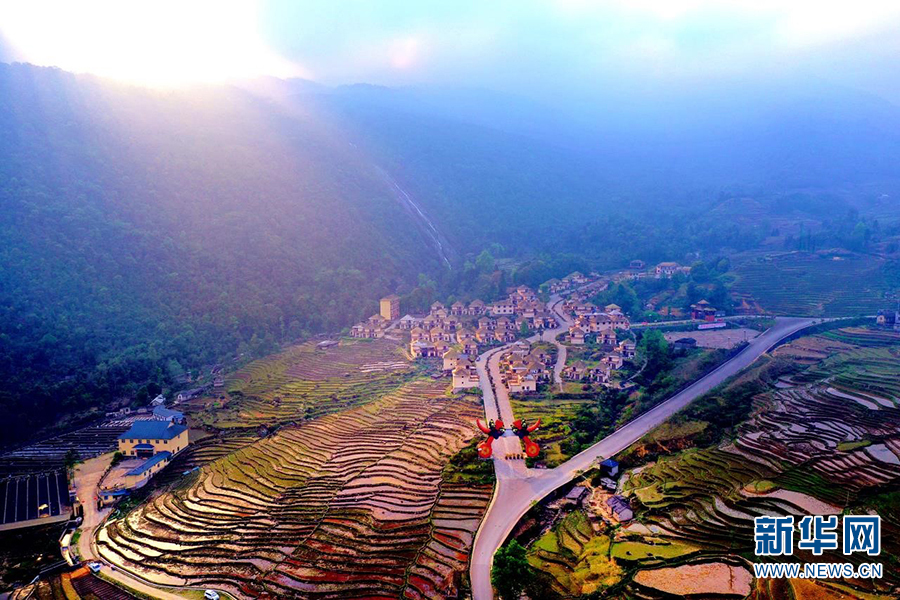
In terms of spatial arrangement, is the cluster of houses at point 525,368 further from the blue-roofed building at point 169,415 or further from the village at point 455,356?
the blue-roofed building at point 169,415

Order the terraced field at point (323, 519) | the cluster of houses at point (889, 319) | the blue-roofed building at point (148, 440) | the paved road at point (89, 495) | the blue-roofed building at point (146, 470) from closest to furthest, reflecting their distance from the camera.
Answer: the terraced field at point (323, 519) → the paved road at point (89, 495) → the blue-roofed building at point (146, 470) → the blue-roofed building at point (148, 440) → the cluster of houses at point (889, 319)

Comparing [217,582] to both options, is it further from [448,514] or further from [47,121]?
[47,121]

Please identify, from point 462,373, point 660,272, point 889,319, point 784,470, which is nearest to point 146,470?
point 462,373

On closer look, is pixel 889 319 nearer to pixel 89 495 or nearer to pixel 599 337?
pixel 599 337

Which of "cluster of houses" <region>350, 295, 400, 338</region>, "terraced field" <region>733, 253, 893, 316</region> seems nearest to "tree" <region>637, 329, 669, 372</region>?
"terraced field" <region>733, 253, 893, 316</region>

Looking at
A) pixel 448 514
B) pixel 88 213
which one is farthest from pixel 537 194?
pixel 448 514

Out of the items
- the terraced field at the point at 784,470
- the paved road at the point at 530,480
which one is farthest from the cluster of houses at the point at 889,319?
the paved road at the point at 530,480
